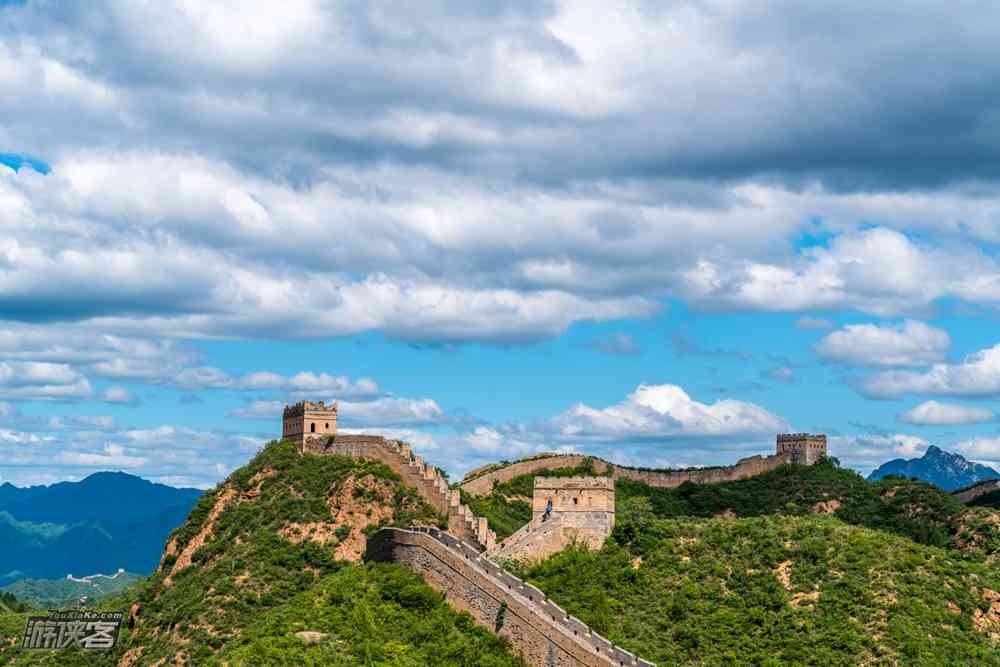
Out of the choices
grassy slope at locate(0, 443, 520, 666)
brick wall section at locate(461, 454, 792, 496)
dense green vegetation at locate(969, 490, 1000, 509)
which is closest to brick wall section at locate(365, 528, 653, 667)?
grassy slope at locate(0, 443, 520, 666)

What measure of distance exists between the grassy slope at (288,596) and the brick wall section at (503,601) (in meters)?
0.82

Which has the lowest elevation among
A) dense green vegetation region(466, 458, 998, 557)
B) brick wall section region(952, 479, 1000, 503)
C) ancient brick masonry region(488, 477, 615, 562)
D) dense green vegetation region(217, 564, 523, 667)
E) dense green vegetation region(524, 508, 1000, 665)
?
dense green vegetation region(217, 564, 523, 667)

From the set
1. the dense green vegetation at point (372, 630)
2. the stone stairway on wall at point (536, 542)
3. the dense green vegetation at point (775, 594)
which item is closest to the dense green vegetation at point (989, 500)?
the dense green vegetation at point (775, 594)

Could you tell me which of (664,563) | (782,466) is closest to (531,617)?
(664,563)

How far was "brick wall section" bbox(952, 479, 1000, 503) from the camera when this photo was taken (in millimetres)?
133625

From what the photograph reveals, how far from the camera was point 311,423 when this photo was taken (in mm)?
91438

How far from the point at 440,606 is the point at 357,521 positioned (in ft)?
52.6

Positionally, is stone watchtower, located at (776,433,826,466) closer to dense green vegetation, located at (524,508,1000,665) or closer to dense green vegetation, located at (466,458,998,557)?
dense green vegetation, located at (466,458,998,557)

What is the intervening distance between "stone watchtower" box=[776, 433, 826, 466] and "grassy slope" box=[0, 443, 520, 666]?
63.7 metres

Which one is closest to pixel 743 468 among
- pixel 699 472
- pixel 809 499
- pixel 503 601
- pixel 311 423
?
pixel 699 472

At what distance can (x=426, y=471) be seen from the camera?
3219 inches

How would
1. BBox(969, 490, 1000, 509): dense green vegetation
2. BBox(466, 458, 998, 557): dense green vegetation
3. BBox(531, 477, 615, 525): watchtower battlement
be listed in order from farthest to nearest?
BBox(969, 490, 1000, 509): dense green vegetation < BBox(466, 458, 998, 557): dense green vegetation < BBox(531, 477, 615, 525): watchtower battlement

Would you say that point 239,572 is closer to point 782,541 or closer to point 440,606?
point 440,606

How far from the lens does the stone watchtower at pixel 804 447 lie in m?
136
